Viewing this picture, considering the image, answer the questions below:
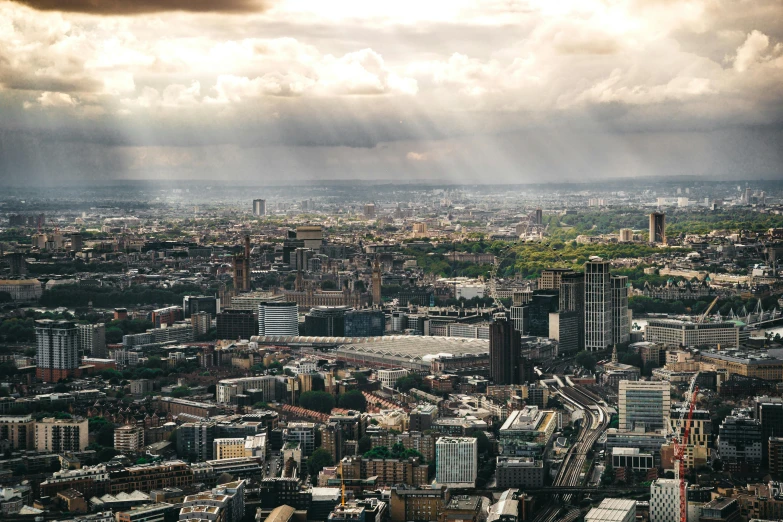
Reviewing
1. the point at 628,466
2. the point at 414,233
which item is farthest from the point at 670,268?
the point at 628,466

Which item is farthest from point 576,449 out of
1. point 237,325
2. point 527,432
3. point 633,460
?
Result: point 237,325

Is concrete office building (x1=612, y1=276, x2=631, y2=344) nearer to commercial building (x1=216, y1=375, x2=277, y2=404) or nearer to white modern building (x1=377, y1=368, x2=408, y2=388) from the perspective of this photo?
white modern building (x1=377, y1=368, x2=408, y2=388)

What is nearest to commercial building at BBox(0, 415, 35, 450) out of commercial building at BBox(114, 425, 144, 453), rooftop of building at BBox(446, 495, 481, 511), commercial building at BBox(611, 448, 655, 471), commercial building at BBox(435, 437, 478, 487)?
commercial building at BBox(114, 425, 144, 453)

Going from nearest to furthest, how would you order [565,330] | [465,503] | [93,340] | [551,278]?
1. [465,503]
2. [93,340]
3. [565,330]
4. [551,278]

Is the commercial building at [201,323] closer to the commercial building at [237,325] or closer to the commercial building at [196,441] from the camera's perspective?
the commercial building at [237,325]

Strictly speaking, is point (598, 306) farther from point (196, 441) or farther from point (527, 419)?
point (196, 441)

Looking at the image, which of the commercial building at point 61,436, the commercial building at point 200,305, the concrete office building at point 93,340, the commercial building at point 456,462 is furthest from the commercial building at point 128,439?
the commercial building at point 200,305

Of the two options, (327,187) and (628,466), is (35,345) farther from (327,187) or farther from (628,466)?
(327,187)
